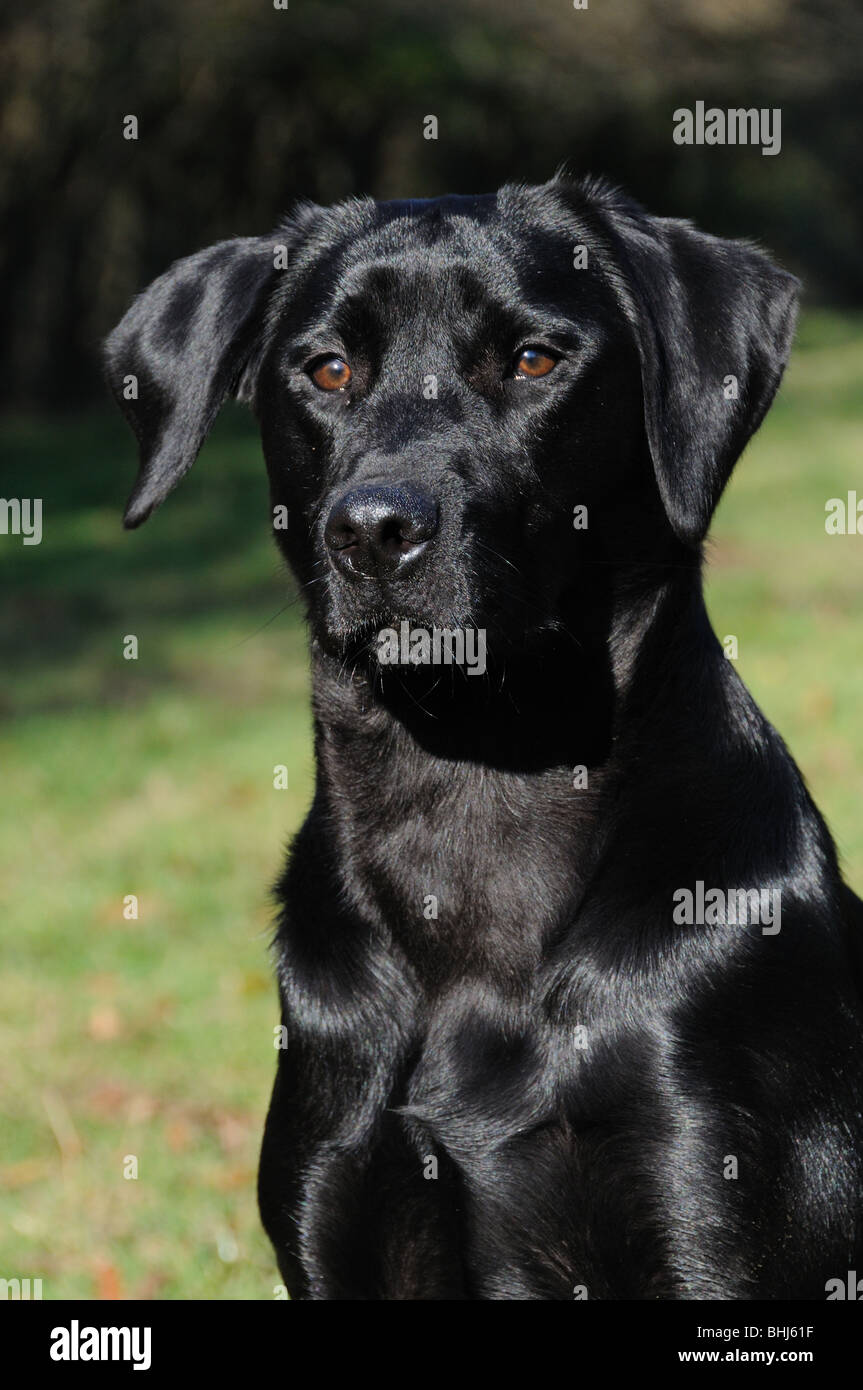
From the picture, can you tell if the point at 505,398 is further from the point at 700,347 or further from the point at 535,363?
the point at 700,347

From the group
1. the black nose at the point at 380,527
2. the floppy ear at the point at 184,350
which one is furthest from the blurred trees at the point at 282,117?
the black nose at the point at 380,527

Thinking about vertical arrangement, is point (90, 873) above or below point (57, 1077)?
above

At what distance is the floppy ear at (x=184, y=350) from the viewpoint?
3.27 meters

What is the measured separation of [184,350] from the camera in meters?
3.29

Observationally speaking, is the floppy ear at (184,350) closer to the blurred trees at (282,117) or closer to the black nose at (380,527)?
the black nose at (380,527)

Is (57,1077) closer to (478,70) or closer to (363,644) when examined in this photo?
(363,644)

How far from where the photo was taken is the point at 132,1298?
Answer: 369cm

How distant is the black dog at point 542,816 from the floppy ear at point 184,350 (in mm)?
43

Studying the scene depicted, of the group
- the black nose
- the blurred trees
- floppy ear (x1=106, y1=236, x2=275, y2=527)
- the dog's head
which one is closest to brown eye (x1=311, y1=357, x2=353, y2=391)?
the dog's head

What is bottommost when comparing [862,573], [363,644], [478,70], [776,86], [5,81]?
[363,644]

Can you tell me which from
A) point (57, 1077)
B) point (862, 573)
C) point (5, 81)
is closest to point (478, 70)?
point (5, 81)

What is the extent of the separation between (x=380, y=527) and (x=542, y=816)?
624mm

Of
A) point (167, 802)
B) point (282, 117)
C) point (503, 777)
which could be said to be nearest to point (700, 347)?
point (503, 777)
